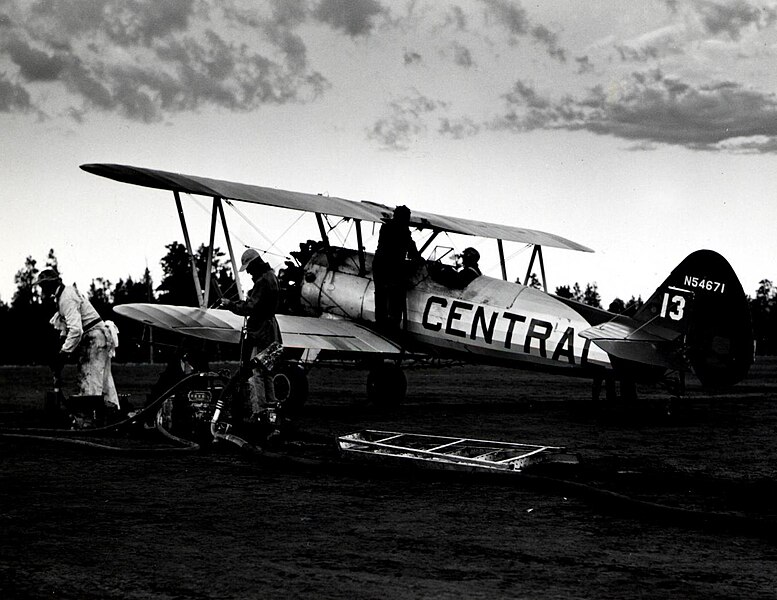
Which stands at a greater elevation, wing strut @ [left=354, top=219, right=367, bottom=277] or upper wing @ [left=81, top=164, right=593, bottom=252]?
upper wing @ [left=81, top=164, right=593, bottom=252]

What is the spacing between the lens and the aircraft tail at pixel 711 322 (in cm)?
1317

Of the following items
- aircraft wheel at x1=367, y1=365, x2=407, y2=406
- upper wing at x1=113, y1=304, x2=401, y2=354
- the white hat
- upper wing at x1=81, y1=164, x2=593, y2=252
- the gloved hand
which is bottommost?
aircraft wheel at x1=367, y1=365, x2=407, y2=406

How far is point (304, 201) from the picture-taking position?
1730 centimetres

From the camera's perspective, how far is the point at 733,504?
682 centimetres

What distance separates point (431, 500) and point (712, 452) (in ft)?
14.3

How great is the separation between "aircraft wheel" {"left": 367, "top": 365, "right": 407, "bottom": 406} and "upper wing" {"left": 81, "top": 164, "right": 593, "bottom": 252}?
2.84 m

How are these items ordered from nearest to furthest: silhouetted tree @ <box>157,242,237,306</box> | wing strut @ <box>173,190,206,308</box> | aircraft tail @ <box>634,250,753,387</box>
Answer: aircraft tail @ <box>634,250,753,387</box> < wing strut @ <box>173,190,206,308</box> < silhouetted tree @ <box>157,242,237,306</box>

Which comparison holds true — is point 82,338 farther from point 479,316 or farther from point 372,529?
point 372,529

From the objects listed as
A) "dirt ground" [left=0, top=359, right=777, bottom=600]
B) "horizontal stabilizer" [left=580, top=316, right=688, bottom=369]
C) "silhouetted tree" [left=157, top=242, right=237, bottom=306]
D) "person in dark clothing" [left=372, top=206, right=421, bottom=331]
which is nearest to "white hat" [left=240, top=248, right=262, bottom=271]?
"dirt ground" [left=0, top=359, right=777, bottom=600]

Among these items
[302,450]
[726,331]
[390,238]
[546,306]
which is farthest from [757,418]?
[302,450]

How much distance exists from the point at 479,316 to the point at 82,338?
6465 millimetres

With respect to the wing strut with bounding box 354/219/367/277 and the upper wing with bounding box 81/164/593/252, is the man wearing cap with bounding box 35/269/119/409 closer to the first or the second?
the upper wing with bounding box 81/164/593/252

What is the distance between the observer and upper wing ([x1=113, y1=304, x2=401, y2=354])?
15.0 meters

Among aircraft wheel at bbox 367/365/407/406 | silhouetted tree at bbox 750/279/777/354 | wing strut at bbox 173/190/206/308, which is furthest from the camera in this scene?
silhouetted tree at bbox 750/279/777/354
